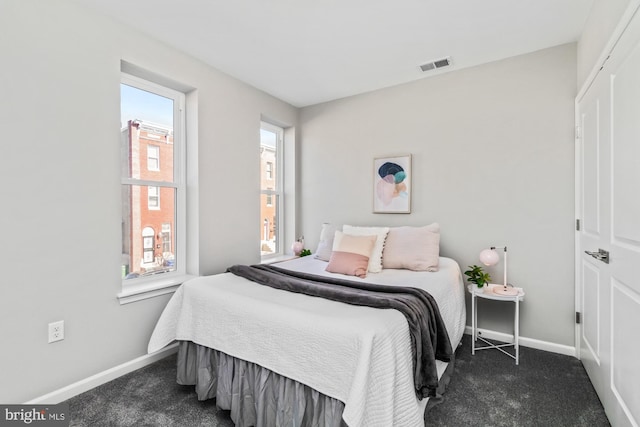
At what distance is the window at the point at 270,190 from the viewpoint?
3.67 metres

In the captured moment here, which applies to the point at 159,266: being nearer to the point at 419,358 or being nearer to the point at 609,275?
the point at 419,358

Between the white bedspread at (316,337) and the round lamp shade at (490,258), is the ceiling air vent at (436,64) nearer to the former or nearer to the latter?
the round lamp shade at (490,258)

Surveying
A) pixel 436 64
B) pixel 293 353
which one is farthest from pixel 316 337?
pixel 436 64

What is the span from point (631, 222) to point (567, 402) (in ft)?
3.97

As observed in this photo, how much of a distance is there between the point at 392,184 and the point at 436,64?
1.19 metres

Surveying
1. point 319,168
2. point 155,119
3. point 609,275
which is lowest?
point 609,275

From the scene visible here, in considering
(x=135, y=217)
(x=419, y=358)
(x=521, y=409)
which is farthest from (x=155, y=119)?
(x=521, y=409)

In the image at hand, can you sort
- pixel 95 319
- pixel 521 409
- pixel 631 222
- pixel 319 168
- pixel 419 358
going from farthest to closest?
pixel 319 168 → pixel 95 319 → pixel 521 409 → pixel 419 358 → pixel 631 222

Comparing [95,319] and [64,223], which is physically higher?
[64,223]

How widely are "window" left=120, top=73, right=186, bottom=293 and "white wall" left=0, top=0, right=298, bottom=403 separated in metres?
0.21

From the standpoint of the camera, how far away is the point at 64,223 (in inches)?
75.9

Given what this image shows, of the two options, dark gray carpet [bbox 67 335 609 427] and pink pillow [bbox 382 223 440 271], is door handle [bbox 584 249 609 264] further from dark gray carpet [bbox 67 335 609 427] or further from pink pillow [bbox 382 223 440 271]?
pink pillow [bbox 382 223 440 271]

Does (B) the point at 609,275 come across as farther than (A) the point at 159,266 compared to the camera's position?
No

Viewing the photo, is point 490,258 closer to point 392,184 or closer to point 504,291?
point 504,291
